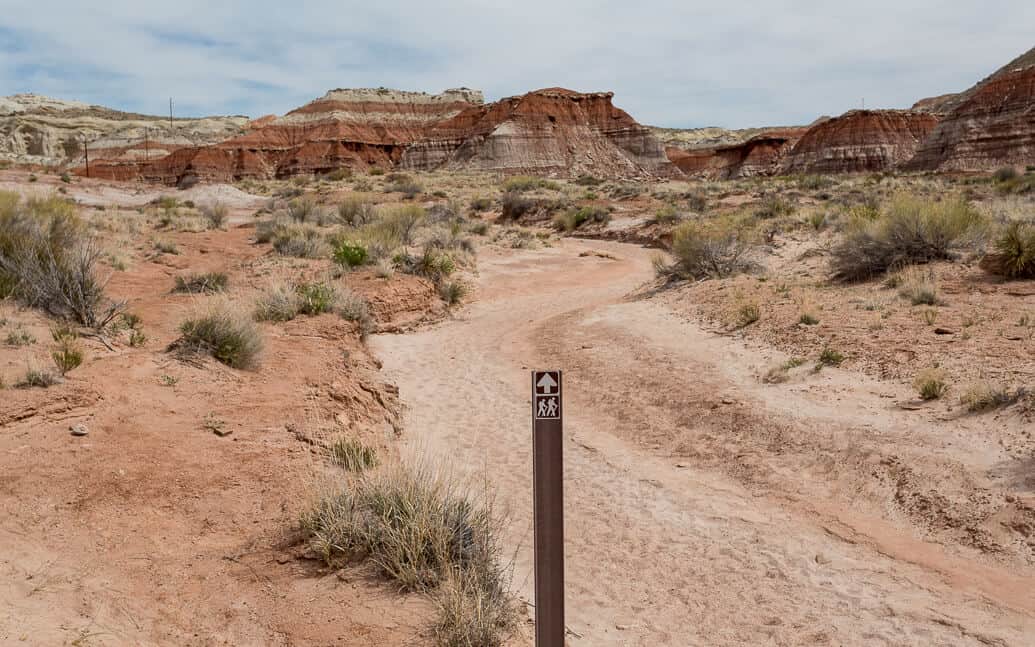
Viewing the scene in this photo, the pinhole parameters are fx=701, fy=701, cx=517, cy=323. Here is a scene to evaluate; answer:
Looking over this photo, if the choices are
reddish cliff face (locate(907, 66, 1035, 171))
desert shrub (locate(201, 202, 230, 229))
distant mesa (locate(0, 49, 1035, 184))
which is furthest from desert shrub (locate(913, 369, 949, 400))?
distant mesa (locate(0, 49, 1035, 184))

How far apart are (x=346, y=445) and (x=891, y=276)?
33.1 feet

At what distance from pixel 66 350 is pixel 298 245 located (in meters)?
9.85

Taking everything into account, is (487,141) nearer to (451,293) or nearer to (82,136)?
(82,136)

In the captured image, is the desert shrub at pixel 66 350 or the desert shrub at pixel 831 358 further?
the desert shrub at pixel 831 358

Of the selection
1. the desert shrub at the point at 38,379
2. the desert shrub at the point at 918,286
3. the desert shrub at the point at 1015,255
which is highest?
the desert shrub at the point at 1015,255

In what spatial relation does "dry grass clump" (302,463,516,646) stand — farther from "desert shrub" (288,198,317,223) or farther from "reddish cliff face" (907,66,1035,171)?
"reddish cliff face" (907,66,1035,171)

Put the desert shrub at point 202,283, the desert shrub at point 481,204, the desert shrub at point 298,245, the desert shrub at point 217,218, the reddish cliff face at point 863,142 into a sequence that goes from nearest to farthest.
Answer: the desert shrub at point 202,283 → the desert shrub at point 298,245 → the desert shrub at point 217,218 → the desert shrub at point 481,204 → the reddish cliff face at point 863,142

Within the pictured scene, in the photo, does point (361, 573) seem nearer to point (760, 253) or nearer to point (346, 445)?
point (346, 445)

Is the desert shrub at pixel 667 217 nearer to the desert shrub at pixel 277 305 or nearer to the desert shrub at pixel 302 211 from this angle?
the desert shrub at pixel 302 211

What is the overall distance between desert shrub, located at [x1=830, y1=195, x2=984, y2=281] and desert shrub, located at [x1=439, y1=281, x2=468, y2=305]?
7869 mm

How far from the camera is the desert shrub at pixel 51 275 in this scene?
8320 millimetres

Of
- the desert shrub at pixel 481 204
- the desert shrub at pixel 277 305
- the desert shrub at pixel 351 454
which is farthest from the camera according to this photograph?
the desert shrub at pixel 481 204

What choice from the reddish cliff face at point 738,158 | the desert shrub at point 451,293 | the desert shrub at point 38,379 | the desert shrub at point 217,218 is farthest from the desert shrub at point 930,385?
the reddish cliff face at point 738,158

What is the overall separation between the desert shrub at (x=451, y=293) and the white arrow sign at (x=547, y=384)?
42.1ft
